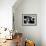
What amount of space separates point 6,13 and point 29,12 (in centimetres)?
151

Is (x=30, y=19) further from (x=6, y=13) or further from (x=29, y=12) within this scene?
(x=6, y=13)

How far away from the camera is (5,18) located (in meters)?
4.47

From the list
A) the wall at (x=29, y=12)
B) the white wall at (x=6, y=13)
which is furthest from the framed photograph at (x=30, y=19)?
the white wall at (x=6, y=13)

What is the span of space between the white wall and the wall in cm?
113

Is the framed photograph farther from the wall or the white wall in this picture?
the white wall

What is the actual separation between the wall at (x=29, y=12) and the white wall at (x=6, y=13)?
1.13 metres

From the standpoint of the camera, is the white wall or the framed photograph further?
the framed photograph

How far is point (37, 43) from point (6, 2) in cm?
266

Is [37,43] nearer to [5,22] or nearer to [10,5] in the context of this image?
[5,22]

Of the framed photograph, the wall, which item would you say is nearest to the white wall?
the wall

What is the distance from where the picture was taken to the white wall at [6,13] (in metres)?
4.38

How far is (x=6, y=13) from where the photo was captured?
4.44 m

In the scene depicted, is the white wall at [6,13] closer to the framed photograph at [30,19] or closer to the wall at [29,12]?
the wall at [29,12]

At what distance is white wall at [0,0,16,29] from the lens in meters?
4.38
